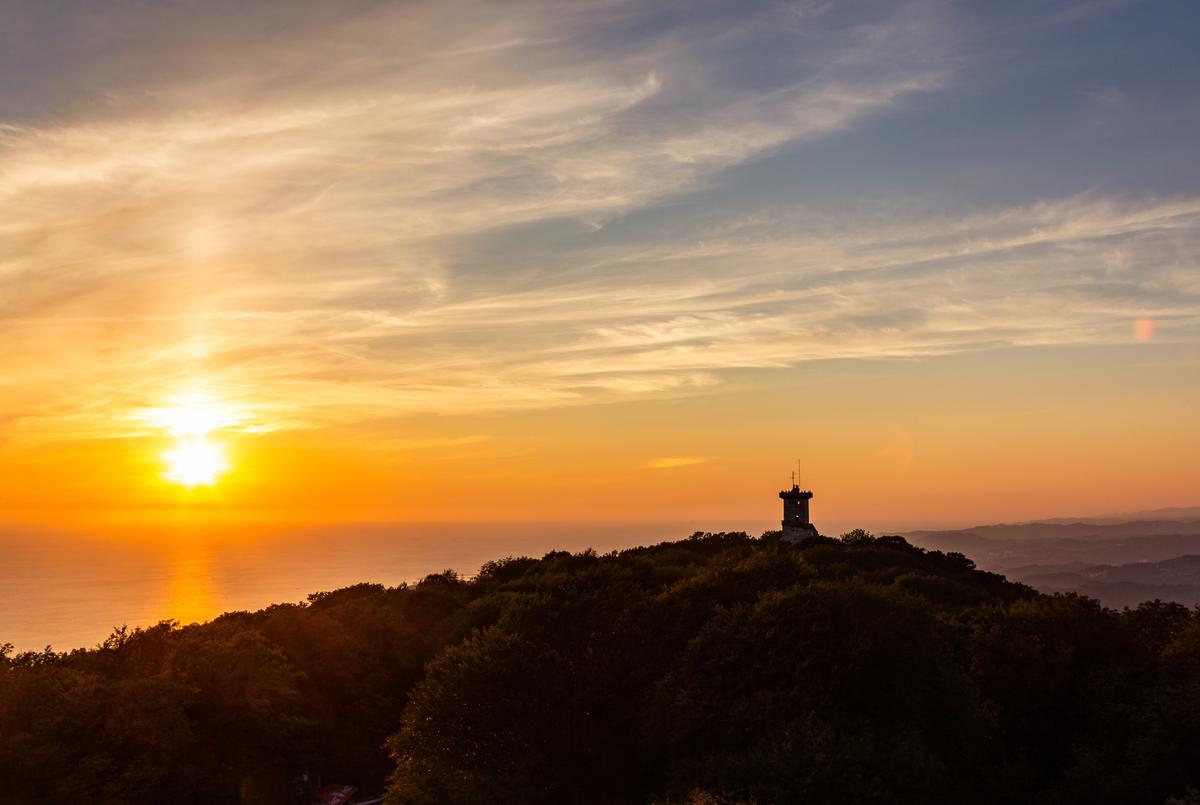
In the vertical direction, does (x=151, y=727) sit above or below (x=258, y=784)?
above

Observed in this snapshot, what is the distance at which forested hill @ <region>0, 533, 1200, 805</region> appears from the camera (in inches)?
1196

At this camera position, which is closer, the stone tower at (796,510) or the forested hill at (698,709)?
the forested hill at (698,709)

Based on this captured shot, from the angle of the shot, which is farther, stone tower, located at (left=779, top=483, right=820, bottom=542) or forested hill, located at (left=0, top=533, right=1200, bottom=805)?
stone tower, located at (left=779, top=483, right=820, bottom=542)

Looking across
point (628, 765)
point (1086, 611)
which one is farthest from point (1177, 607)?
point (628, 765)

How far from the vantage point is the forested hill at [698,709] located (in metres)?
30.4

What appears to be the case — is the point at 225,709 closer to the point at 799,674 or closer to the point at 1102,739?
the point at 799,674

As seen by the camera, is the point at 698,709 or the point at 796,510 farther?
the point at 796,510

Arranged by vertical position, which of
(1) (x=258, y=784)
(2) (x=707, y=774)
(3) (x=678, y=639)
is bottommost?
(1) (x=258, y=784)

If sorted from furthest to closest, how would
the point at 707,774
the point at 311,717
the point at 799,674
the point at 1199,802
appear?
the point at 311,717 < the point at 799,674 < the point at 707,774 < the point at 1199,802

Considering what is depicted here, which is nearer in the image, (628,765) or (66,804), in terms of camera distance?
(66,804)

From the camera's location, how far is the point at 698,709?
106 ft

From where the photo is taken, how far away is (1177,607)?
51625 millimetres

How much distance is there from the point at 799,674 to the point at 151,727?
99.9ft

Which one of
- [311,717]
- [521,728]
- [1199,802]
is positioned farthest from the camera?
[311,717]
